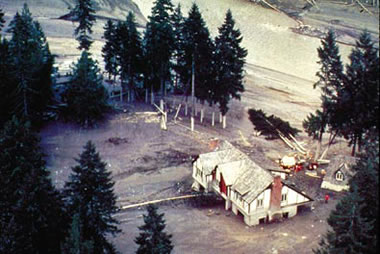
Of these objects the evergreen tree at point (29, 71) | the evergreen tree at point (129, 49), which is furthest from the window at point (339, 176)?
the evergreen tree at point (29, 71)

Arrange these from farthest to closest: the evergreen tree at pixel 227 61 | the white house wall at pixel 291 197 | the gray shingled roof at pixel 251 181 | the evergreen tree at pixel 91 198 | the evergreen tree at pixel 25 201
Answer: the evergreen tree at pixel 227 61, the white house wall at pixel 291 197, the gray shingled roof at pixel 251 181, the evergreen tree at pixel 91 198, the evergreen tree at pixel 25 201

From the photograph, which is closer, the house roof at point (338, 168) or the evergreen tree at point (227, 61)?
the house roof at point (338, 168)

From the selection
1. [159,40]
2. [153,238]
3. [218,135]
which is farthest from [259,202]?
[159,40]

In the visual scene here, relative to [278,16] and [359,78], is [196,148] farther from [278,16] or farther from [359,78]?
[278,16]

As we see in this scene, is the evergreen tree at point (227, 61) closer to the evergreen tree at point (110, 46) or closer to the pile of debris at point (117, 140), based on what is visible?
the pile of debris at point (117, 140)

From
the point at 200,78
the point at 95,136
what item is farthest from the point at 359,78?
the point at 95,136

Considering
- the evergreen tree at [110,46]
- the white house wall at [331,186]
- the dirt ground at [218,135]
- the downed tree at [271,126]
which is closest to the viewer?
the dirt ground at [218,135]
